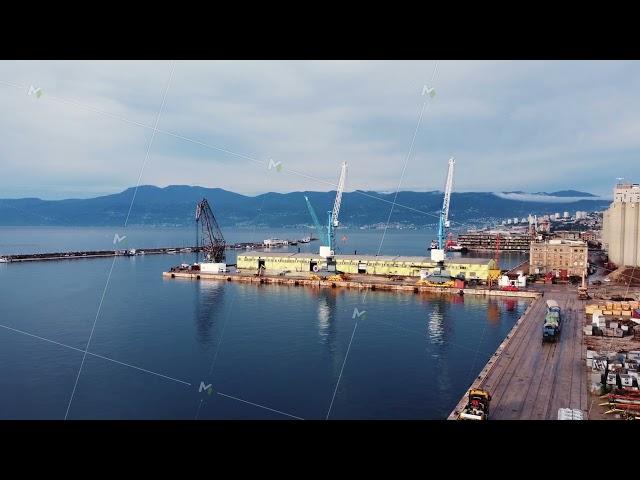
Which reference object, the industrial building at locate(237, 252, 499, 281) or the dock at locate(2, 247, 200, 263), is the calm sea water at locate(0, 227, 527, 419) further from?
the dock at locate(2, 247, 200, 263)

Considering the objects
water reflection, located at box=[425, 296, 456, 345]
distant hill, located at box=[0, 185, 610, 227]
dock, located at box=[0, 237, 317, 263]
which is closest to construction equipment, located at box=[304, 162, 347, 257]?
water reflection, located at box=[425, 296, 456, 345]

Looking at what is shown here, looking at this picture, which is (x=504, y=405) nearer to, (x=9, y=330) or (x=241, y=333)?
(x=241, y=333)

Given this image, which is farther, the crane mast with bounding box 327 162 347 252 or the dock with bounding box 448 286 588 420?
the crane mast with bounding box 327 162 347 252

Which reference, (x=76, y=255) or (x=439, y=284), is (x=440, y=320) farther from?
(x=76, y=255)

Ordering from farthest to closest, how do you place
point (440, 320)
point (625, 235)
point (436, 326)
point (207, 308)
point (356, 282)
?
point (625, 235) → point (356, 282) → point (207, 308) → point (440, 320) → point (436, 326)

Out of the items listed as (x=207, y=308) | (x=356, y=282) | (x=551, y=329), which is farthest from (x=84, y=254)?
(x=551, y=329)

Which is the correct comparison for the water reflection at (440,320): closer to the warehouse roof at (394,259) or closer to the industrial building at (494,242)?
the warehouse roof at (394,259)
